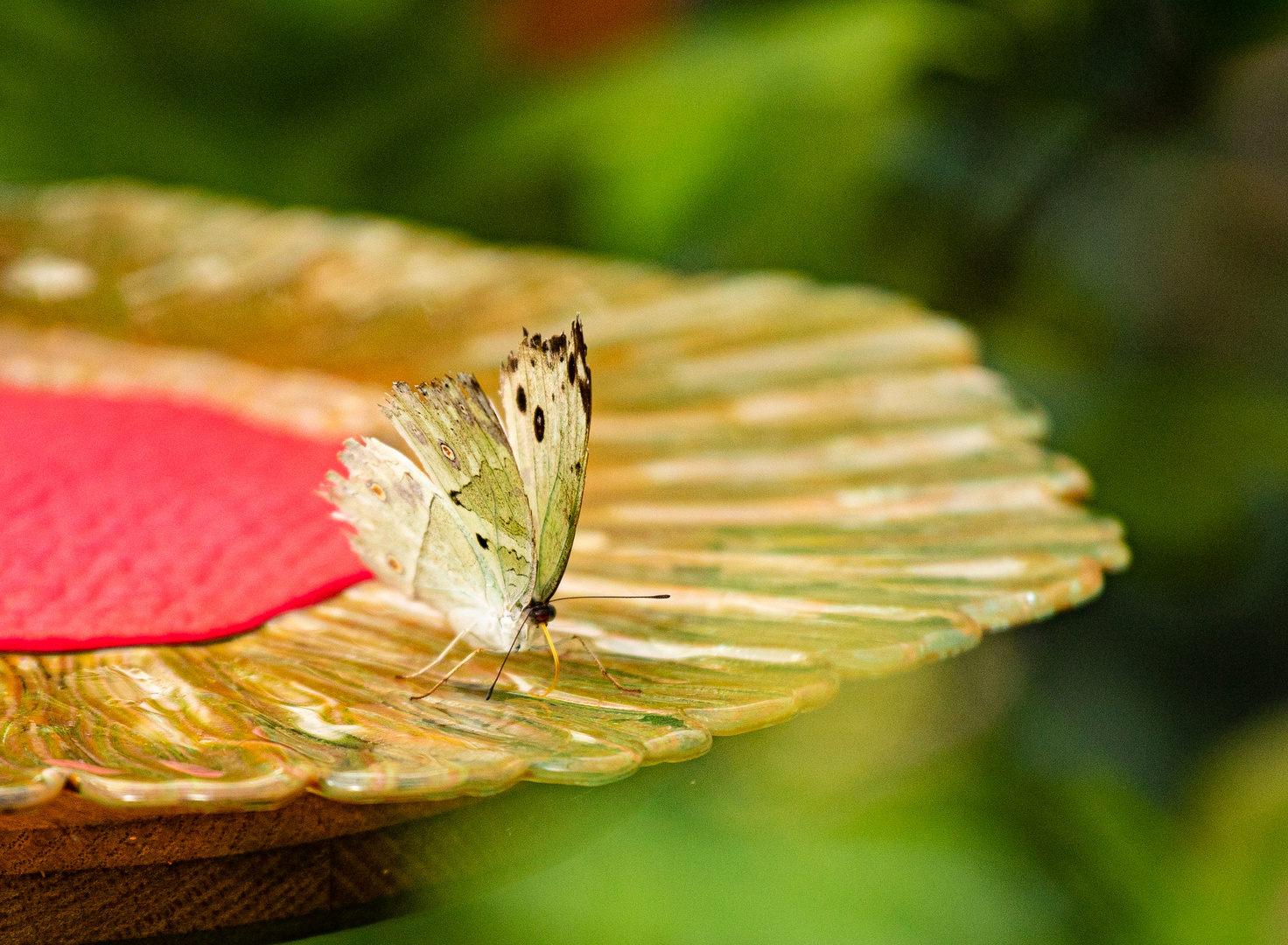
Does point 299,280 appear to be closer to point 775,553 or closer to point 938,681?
point 775,553

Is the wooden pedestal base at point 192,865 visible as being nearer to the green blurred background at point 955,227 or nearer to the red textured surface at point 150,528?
the red textured surface at point 150,528

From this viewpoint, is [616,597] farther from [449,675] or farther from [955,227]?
[955,227]

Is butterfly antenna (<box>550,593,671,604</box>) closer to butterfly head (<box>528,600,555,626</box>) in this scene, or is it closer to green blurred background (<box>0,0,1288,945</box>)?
butterfly head (<box>528,600,555,626</box>)

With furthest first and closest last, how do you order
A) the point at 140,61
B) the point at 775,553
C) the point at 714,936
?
the point at 140,61 → the point at 714,936 → the point at 775,553

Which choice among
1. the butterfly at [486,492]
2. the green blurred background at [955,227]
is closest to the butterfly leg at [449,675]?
the butterfly at [486,492]

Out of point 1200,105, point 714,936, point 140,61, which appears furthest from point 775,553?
point 140,61

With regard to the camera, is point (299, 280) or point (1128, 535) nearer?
point (299, 280)

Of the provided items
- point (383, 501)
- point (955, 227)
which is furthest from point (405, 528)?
point (955, 227)
